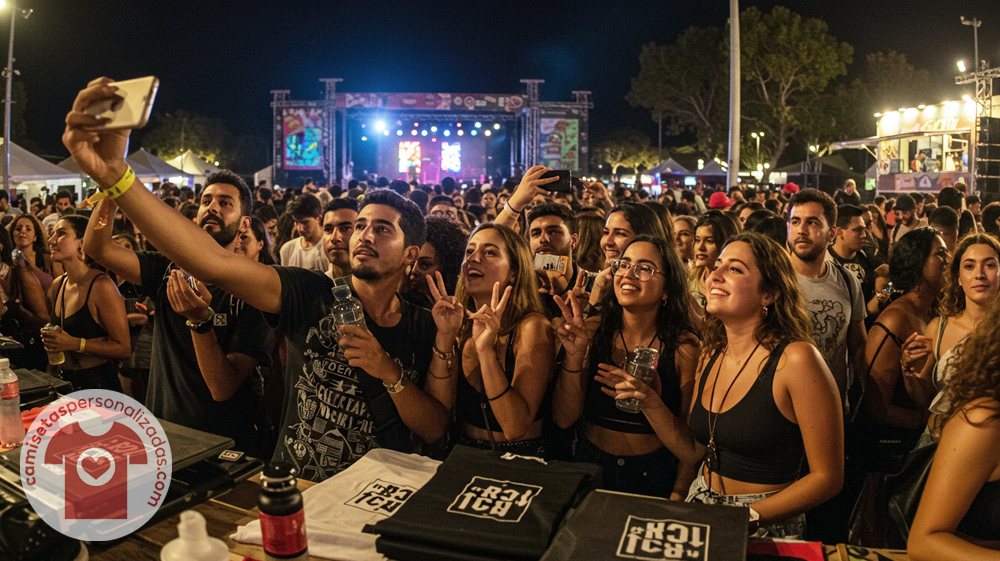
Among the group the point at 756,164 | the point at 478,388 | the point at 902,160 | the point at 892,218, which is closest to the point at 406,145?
the point at 756,164

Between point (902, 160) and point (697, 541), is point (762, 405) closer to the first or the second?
point (697, 541)

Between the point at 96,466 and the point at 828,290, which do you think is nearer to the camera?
the point at 96,466

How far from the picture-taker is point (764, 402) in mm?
2441

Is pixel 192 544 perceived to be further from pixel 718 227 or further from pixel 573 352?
pixel 718 227

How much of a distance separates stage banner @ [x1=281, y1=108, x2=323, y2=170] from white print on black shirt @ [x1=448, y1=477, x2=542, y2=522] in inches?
1520

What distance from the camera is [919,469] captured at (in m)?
2.17

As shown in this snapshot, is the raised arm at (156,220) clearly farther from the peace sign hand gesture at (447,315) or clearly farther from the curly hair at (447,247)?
the curly hair at (447,247)

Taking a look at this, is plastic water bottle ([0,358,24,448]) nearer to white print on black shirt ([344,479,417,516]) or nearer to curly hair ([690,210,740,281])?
white print on black shirt ([344,479,417,516])

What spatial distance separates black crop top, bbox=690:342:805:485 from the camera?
7.96 feet

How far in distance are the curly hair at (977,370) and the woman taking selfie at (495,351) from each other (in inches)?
53.4

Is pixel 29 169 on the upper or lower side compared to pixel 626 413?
upper

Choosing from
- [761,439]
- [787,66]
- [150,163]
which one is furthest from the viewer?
[787,66]

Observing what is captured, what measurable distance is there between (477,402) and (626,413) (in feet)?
2.00

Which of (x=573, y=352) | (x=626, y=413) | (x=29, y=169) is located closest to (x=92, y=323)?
(x=573, y=352)
